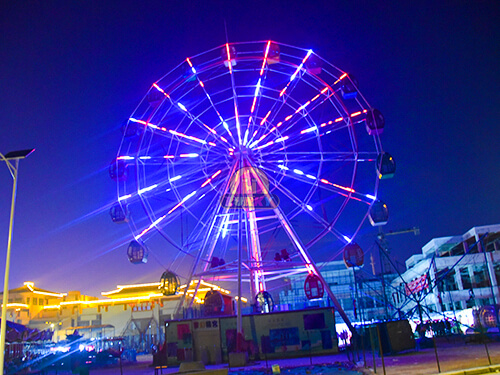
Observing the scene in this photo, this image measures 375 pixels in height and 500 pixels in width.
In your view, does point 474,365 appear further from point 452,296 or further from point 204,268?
point 452,296

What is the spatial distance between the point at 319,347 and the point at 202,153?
13224 mm

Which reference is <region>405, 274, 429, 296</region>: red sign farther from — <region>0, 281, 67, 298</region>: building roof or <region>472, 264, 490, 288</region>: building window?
<region>0, 281, 67, 298</region>: building roof

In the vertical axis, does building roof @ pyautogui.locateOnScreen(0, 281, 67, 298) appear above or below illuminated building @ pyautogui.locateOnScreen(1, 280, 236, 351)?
above

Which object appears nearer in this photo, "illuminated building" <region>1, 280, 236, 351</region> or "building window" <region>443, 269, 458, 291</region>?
"illuminated building" <region>1, 280, 236, 351</region>

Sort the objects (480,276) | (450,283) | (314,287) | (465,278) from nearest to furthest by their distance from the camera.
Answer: (314,287)
(480,276)
(465,278)
(450,283)

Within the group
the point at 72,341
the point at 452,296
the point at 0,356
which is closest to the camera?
the point at 0,356

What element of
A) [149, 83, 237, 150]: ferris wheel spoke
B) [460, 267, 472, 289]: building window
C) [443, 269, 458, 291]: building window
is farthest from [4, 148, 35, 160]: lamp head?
[443, 269, 458, 291]: building window

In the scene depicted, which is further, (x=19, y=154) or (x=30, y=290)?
(x=30, y=290)

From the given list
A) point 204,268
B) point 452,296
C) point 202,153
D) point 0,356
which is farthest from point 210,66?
point 452,296

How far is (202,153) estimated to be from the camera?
2938 cm

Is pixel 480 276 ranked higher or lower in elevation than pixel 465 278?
lower

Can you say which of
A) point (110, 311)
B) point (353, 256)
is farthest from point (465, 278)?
point (110, 311)

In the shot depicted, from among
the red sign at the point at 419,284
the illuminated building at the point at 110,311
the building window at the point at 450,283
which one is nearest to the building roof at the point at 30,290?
the illuminated building at the point at 110,311

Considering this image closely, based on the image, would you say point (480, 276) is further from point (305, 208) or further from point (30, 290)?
point (30, 290)
